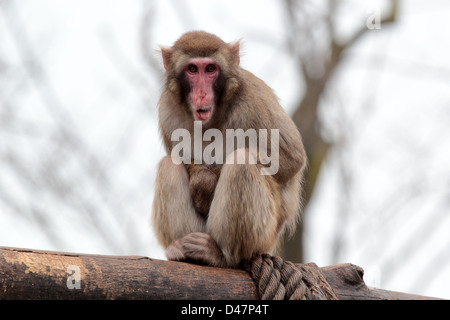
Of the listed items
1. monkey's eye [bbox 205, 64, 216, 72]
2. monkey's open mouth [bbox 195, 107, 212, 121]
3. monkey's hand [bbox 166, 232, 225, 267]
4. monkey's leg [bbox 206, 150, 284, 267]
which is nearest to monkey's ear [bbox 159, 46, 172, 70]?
monkey's eye [bbox 205, 64, 216, 72]

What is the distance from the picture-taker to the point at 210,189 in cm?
537

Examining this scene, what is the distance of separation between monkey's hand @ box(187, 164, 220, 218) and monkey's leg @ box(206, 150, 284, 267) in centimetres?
24

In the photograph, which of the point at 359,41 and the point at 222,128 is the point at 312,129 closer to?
the point at 359,41

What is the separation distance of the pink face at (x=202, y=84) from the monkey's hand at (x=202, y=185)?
46 cm

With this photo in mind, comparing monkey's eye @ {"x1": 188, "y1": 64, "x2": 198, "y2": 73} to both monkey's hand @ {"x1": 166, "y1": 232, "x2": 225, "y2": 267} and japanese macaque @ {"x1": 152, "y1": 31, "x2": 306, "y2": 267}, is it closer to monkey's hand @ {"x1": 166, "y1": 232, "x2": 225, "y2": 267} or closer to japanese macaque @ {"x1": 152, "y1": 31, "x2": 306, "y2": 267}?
japanese macaque @ {"x1": 152, "y1": 31, "x2": 306, "y2": 267}

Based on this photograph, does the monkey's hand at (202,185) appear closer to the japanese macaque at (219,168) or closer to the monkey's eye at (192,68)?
the japanese macaque at (219,168)

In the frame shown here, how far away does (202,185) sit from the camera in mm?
5359

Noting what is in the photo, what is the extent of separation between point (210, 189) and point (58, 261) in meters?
1.70

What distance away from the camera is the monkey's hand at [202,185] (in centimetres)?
534

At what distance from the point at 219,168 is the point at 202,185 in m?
0.23

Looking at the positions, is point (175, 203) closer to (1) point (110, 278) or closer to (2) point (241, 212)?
(2) point (241, 212)

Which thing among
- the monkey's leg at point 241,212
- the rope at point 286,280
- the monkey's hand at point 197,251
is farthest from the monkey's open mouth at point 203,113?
the rope at point 286,280

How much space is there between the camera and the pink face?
18.1ft
